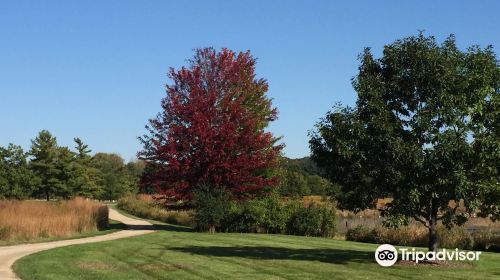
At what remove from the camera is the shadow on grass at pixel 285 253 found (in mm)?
16391

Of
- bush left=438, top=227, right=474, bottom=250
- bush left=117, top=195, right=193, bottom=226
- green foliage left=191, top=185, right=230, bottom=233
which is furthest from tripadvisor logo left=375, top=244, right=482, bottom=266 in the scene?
bush left=117, top=195, right=193, bottom=226

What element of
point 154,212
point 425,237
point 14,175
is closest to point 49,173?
point 14,175

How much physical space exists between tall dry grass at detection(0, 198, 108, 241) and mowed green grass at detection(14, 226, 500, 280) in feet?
13.7

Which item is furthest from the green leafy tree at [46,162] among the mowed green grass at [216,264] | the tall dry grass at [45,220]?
the mowed green grass at [216,264]

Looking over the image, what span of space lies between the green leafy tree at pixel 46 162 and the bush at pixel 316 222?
37.5 metres

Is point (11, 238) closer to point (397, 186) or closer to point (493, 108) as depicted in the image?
point (397, 186)

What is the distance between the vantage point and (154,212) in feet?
144

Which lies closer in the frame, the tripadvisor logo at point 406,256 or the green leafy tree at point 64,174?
the tripadvisor logo at point 406,256

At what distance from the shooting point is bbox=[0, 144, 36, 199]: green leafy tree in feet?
158

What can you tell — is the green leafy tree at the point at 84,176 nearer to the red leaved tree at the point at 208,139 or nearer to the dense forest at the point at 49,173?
the dense forest at the point at 49,173

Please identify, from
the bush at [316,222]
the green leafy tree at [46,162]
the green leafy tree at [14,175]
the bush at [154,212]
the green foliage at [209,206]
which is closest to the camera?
the green foliage at [209,206]

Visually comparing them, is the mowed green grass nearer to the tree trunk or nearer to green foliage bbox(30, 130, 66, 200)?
the tree trunk

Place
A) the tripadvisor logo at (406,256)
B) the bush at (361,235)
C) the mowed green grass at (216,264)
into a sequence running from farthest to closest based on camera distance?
1. the bush at (361,235)
2. the tripadvisor logo at (406,256)
3. the mowed green grass at (216,264)

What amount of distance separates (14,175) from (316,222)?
31.6m
